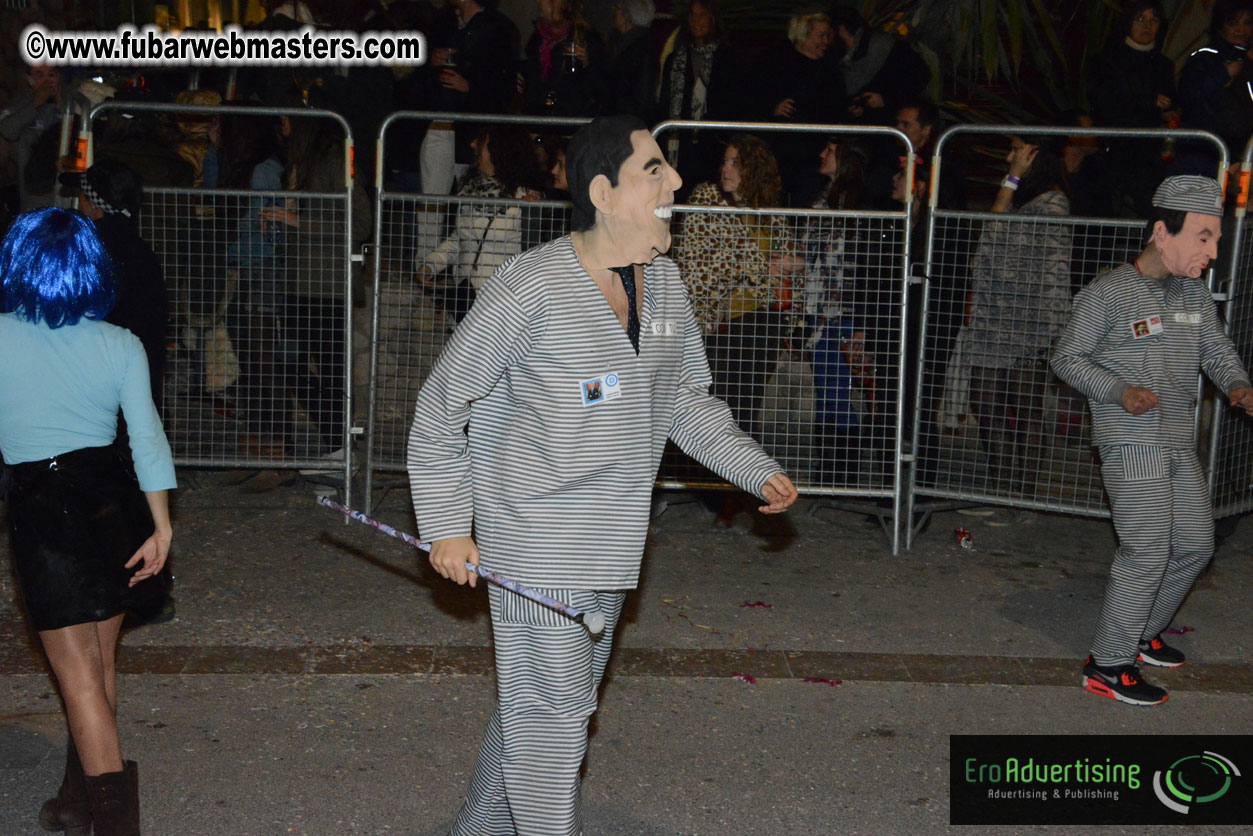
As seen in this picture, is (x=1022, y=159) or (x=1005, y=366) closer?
(x=1005, y=366)

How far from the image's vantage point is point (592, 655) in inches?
141

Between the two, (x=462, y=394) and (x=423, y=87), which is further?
(x=423, y=87)

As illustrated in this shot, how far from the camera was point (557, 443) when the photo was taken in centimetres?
338

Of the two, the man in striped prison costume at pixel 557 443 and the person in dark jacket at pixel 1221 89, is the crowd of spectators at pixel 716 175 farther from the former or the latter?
the man in striped prison costume at pixel 557 443

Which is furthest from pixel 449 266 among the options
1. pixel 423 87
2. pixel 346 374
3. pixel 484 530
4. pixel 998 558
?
pixel 484 530

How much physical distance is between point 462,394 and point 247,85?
706cm

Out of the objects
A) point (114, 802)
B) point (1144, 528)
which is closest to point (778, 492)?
point (114, 802)

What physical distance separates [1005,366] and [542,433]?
439cm

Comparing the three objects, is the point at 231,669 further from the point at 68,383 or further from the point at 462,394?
the point at 462,394

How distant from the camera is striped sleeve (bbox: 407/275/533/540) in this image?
132 inches

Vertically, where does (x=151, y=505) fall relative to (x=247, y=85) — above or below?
below

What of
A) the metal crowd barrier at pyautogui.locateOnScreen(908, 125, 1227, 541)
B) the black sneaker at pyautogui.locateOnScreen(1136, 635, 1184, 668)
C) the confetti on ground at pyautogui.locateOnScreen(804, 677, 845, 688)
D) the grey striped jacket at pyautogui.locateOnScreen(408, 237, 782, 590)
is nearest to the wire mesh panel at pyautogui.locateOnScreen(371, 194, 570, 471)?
the metal crowd barrier at pyautogui.locateOnScreen(908, 125, 1227, 541)

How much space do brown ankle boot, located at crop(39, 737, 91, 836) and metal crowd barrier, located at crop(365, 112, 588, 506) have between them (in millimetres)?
3344

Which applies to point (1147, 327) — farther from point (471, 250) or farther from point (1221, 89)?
point (1221, 89)
